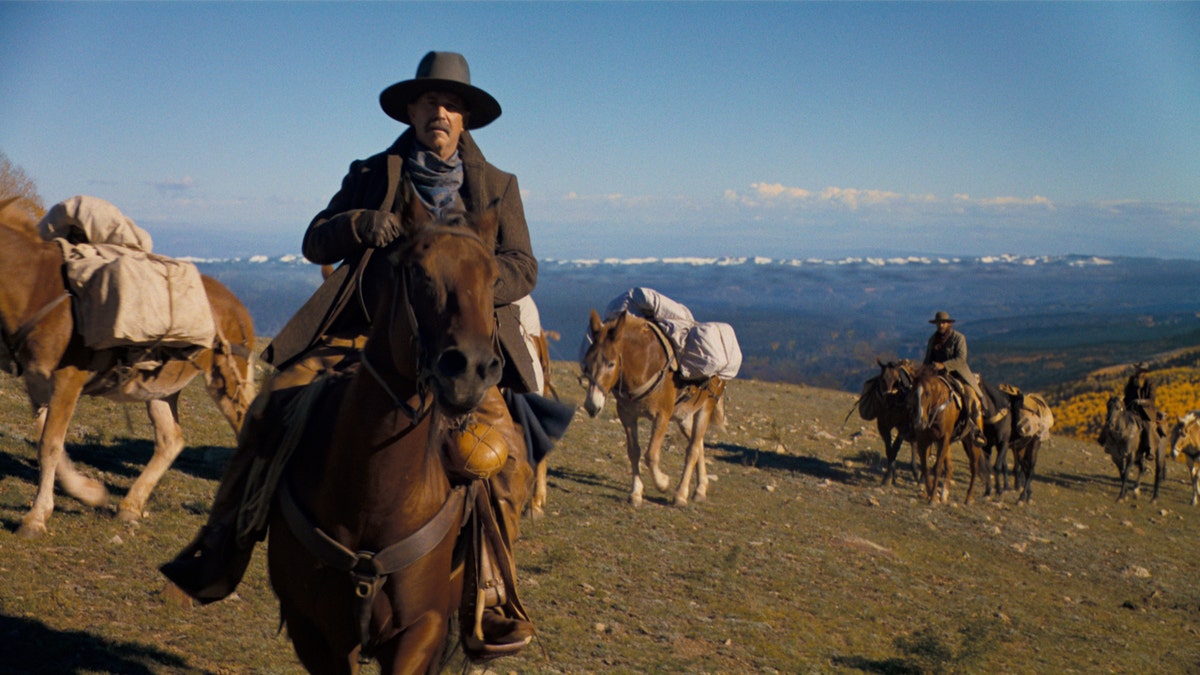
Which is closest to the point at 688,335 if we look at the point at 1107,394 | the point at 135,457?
the point at 135,457

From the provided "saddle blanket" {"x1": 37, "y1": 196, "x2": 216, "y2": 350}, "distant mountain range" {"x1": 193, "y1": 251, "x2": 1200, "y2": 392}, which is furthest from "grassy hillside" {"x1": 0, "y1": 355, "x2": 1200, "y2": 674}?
"distant mountain range" {"x1": 193, "y1": 251, "x2": 1200, "y2": 392}

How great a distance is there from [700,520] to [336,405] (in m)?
8.16

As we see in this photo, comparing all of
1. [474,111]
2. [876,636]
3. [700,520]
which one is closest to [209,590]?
[474,111]

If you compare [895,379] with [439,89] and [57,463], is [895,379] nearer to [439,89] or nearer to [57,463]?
[57,463]

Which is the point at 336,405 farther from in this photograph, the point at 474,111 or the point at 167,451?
the point at 167,451

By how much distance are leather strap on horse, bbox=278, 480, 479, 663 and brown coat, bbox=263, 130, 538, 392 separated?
0.75 meters

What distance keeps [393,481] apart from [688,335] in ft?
31.1

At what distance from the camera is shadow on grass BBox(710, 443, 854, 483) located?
1589cm

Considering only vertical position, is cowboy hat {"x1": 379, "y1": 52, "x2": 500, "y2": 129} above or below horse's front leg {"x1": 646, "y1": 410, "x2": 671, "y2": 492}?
above

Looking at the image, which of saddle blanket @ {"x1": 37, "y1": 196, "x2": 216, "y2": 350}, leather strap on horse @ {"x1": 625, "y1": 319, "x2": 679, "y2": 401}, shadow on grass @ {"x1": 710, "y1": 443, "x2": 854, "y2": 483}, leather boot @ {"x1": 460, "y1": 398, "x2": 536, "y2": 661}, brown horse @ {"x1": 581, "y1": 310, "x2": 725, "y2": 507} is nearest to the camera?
leather boot @ {"x1": 460, "y1": 398, "x2": 536, "y2": 661}

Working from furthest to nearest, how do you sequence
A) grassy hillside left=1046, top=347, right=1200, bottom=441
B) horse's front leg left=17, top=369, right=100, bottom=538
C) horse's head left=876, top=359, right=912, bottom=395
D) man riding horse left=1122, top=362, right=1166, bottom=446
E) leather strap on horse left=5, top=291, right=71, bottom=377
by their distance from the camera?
grassy hillside left=1046, top=347, right=1200, bottom=441
man riding horse left=1122, top=362, right=1166, bottom=446
horse's head left=876, top=359, right=912, bottom=395
leather strap on horse left=5, top=291, right=71, bottom=377
horse's front leg left=17, top=369, right=100, bottom=538

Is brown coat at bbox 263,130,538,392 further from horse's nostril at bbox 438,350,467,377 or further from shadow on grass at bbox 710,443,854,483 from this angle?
shadow on grass at bbox 710,443,854,483

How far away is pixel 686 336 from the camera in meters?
12.5

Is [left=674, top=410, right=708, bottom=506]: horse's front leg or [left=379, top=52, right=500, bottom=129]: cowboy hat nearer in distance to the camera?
[left=379, top=52, right=500, bottom=129]: cowboy hat
